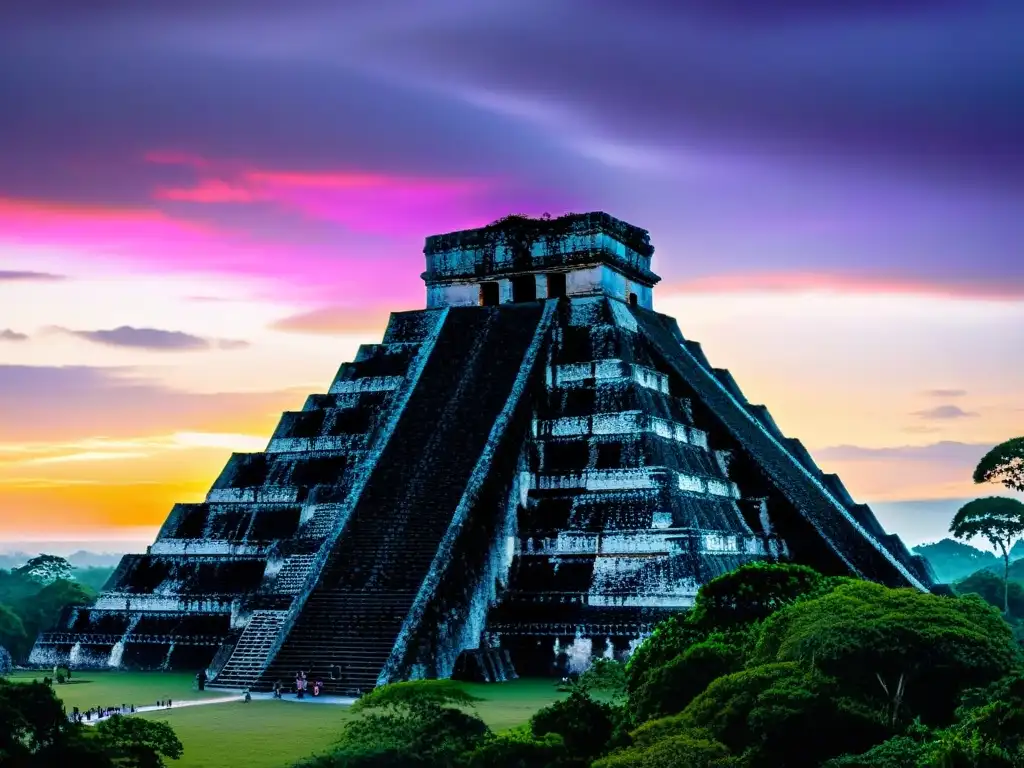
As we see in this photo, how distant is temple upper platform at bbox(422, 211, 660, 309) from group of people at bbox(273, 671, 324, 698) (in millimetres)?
11783

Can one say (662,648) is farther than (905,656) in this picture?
Yes

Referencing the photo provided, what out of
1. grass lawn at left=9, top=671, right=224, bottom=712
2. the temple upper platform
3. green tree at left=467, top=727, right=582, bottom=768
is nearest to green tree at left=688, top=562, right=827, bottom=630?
green tree at left=467, top=727, right=582, bottom=768

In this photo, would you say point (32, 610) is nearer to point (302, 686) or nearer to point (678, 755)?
point (302, 686)

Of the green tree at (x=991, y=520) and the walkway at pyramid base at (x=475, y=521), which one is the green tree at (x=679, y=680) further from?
the green tree at (x=991, y=520)

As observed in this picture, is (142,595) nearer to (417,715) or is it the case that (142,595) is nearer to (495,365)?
(495,365)

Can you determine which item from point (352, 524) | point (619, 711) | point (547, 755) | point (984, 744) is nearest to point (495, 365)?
point (352, 524)

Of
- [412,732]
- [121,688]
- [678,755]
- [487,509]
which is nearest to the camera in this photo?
[678,755]

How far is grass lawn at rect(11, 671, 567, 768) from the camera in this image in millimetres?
16547

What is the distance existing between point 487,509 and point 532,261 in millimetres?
7742

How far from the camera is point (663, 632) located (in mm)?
18688

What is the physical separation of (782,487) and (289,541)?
10190mm

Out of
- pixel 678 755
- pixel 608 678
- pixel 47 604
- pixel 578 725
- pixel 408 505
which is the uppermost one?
pixel 408 505

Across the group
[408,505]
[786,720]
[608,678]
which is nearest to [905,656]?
[786,720]

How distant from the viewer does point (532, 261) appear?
3094 cm
